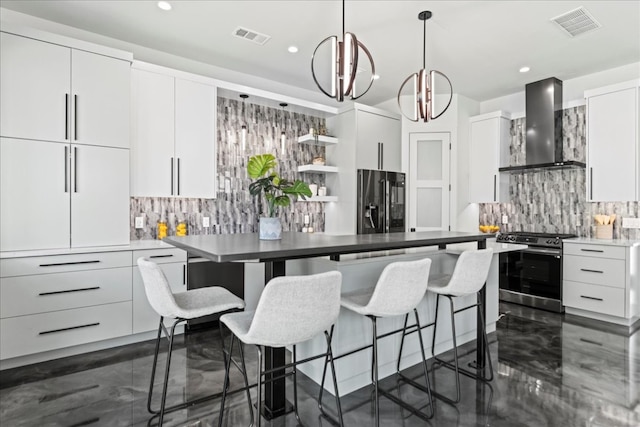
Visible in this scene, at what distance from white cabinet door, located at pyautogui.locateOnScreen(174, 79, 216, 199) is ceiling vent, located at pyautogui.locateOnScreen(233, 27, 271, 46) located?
0.68 meters

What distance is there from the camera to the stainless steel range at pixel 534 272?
168 inches

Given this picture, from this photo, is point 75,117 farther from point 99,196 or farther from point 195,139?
point 195,139

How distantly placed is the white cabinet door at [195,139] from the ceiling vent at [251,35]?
2.23ft

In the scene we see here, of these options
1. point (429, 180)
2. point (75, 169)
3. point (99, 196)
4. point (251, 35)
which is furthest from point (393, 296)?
point (429, 180)

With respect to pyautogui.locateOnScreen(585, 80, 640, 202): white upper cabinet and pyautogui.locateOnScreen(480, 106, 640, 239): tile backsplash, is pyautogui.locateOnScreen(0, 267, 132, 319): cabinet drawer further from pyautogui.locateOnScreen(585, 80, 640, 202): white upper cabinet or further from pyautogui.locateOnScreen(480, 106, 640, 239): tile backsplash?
pyautogui.locateOnScreen(585, 80, 640, 202): white upper cabinet

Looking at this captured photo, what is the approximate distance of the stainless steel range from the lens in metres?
4.26

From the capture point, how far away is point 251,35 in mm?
3590

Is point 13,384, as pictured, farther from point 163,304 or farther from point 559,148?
point 559,148

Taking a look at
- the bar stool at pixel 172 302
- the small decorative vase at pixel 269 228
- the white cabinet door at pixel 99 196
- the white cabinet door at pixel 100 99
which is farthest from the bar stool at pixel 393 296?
the white cabinet door at pixel 100 99

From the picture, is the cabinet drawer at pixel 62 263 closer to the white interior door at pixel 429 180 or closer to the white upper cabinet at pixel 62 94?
the white upper cabinet at pixel 62 94

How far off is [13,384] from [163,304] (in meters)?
1.62

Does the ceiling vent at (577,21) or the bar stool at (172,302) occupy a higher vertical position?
the ceiling vent at (577,21)

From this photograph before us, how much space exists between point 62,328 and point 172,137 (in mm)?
2001

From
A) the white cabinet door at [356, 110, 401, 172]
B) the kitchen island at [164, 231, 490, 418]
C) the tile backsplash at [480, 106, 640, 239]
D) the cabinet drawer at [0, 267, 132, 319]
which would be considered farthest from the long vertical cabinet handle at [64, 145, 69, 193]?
the tile backsplash at [480, 106, 640, 239]
